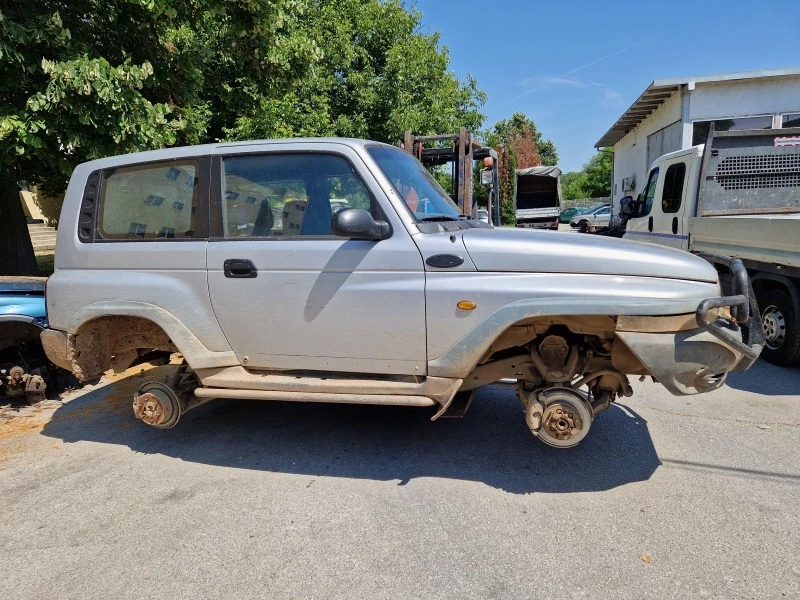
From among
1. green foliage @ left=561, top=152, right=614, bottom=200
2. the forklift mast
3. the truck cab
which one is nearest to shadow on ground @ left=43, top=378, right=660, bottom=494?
the truck cab

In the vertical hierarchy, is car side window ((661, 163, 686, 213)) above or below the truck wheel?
above

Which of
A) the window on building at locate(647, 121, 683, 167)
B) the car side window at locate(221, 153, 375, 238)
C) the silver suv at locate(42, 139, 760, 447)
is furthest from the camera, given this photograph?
the window on building at locate(647, 121, 683, 167)

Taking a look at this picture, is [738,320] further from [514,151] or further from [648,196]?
[514,151]

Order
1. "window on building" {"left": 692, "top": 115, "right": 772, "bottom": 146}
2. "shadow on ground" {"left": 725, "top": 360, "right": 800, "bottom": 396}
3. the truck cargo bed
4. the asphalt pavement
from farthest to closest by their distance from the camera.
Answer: "window on building" {"left": 692, "top": 115, "right": 772, "bottom": 146}
"shadow on ground" {"left": 725, "top": 360, "right": 800, "bottom": 396}
the truck cargo bed
the asphalt pavement

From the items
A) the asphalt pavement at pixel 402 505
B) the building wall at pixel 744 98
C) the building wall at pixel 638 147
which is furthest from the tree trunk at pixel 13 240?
the building wall at pixel 744 98

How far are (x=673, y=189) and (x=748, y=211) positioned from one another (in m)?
1.01

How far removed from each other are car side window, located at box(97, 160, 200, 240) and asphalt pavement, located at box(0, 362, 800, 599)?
1.66 meters

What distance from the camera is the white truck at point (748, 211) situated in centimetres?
498

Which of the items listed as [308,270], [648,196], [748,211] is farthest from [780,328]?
[308,270]

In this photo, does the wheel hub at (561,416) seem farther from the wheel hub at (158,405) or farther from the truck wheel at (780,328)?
the truck wheel at (780,328)

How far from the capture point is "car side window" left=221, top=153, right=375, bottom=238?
3330 millimetres

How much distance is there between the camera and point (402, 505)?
3061mm

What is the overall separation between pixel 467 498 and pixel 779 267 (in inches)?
161

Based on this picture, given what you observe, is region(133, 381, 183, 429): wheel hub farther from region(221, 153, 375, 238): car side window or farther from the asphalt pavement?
region(221, 153, 375, 238): car side window
